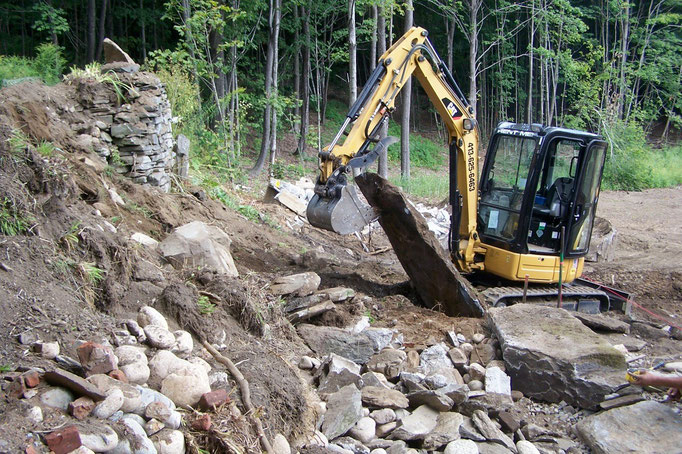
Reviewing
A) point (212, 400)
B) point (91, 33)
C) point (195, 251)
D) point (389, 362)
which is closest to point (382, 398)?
point (389, 362)

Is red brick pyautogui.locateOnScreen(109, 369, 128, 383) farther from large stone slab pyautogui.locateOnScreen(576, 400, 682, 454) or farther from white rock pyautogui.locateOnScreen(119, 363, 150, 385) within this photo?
large stone slab pyautogui.locateOnScreen(576, 400, 682, 454)

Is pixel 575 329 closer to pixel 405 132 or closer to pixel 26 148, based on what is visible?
pixel 26 148

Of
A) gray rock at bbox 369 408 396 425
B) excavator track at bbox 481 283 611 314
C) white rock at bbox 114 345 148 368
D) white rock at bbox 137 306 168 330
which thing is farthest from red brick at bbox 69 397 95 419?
excavator track at bbox 481 283 611 314

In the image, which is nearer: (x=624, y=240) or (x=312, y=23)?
(x=624, y=240)

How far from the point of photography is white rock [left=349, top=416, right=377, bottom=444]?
15.3 ft

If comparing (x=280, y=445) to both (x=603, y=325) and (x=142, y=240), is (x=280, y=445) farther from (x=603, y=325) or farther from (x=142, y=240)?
(x=603, y=325)

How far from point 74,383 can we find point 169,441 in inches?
23.8

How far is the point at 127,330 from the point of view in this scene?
424cm

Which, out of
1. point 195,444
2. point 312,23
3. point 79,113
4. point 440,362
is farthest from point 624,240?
point 312,23

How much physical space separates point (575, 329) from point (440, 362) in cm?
157

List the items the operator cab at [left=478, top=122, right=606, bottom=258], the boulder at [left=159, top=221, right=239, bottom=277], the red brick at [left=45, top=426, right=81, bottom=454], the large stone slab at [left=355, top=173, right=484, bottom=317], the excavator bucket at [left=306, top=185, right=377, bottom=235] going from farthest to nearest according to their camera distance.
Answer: the operator cab at [left=478, top=122, right=606, bottom=258] → the large stone slab at [left=355, top=173, right=484, bottom=317] → the excavator bucket at [left=306, top=185, right=377, bottom=235] → the boulder at [left=159, top=221, right=239, bottom=277] → the red brick at [left=45, top=426, right=81, bottom=454]

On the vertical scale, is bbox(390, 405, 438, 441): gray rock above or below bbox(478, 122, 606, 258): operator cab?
below

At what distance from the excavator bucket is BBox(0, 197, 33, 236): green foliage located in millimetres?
3150

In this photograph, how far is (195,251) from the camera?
6.18m
